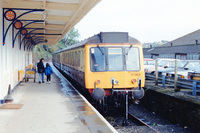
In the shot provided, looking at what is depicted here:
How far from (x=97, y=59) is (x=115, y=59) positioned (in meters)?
0.70

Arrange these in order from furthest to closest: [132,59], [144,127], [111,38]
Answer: [132,59] < [111,38] < [144,127]

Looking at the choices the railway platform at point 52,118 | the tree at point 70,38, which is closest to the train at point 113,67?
the railway platform at point 52,118

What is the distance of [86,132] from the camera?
5.87 metres

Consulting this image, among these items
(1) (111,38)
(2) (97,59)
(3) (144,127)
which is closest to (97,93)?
(2) (97,59)

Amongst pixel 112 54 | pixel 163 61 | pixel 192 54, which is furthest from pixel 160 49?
pixel 112 54

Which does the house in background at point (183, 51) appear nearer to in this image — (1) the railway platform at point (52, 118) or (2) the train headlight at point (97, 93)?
(2) the train headlight at point (97, 93)

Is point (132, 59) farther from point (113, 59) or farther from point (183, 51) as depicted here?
point (183, 51)

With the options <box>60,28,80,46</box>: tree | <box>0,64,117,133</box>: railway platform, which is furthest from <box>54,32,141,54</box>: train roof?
<box>60,28,80,46</box>: tree

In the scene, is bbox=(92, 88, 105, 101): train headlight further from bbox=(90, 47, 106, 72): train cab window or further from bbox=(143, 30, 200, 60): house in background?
bbox=(143, 30, 200, 60): house in background

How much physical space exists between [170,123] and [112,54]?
3645 millimetres

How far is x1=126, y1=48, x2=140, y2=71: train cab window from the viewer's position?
1013 centimetres

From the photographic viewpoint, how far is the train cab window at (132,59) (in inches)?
399

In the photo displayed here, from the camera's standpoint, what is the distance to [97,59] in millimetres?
10000

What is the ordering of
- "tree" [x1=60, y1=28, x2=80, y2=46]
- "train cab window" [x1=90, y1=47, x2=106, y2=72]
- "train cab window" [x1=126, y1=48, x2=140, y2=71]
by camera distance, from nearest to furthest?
"train cab window" [x1=90, y1=47, x2=106, y2=72], "train cab window" [x1=126, y1=48, x2=140, y2=71], "tree" [x1=60, y1=28, x2=80, y2=46]
